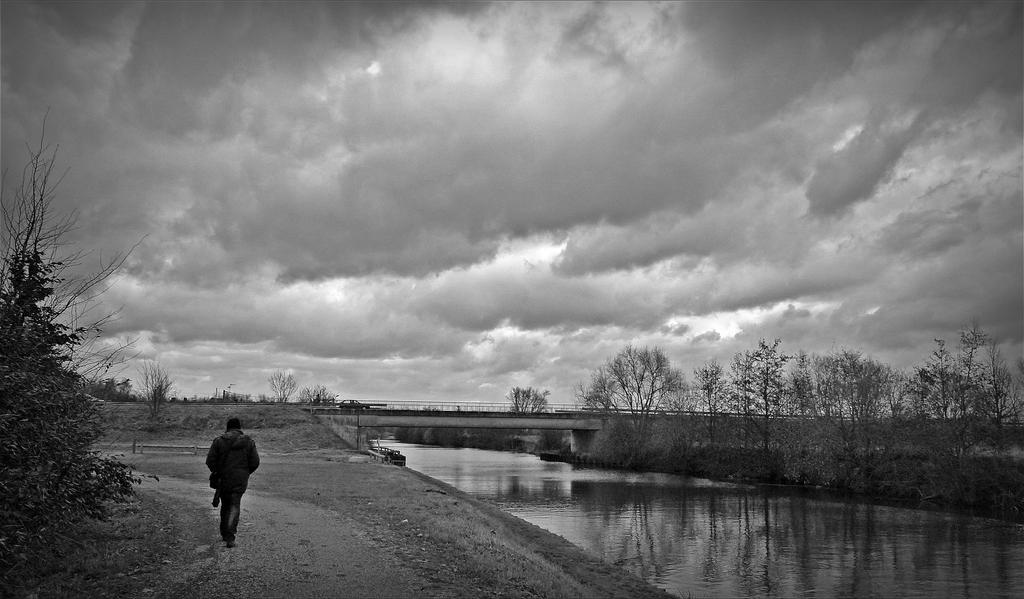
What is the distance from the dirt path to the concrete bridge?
234ft

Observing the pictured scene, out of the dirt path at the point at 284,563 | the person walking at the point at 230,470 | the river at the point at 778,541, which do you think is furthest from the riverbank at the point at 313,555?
the river at the point at 778,541

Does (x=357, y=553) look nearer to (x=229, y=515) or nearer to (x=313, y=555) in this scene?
(x=313, y=555)

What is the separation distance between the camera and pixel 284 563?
44.2 ft

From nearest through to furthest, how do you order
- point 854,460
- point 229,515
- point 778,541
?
point 229,515, point 778,541, point 854,460

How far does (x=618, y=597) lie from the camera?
17.8m

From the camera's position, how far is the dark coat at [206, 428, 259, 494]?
14.4 meters

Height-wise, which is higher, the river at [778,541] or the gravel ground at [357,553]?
the gravel ground at [357,553]

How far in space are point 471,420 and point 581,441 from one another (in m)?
15.9

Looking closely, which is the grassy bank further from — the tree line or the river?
the tree line

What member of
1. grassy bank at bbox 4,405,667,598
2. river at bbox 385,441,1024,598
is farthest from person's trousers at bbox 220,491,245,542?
river at bbox 385,441,1024,598

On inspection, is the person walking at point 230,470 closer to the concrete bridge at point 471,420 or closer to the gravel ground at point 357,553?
the gravel ground at point 357,553

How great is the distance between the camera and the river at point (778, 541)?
22672mm

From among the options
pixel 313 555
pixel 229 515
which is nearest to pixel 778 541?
pixel 313 555

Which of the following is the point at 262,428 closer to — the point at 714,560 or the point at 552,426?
the point at 552,426
